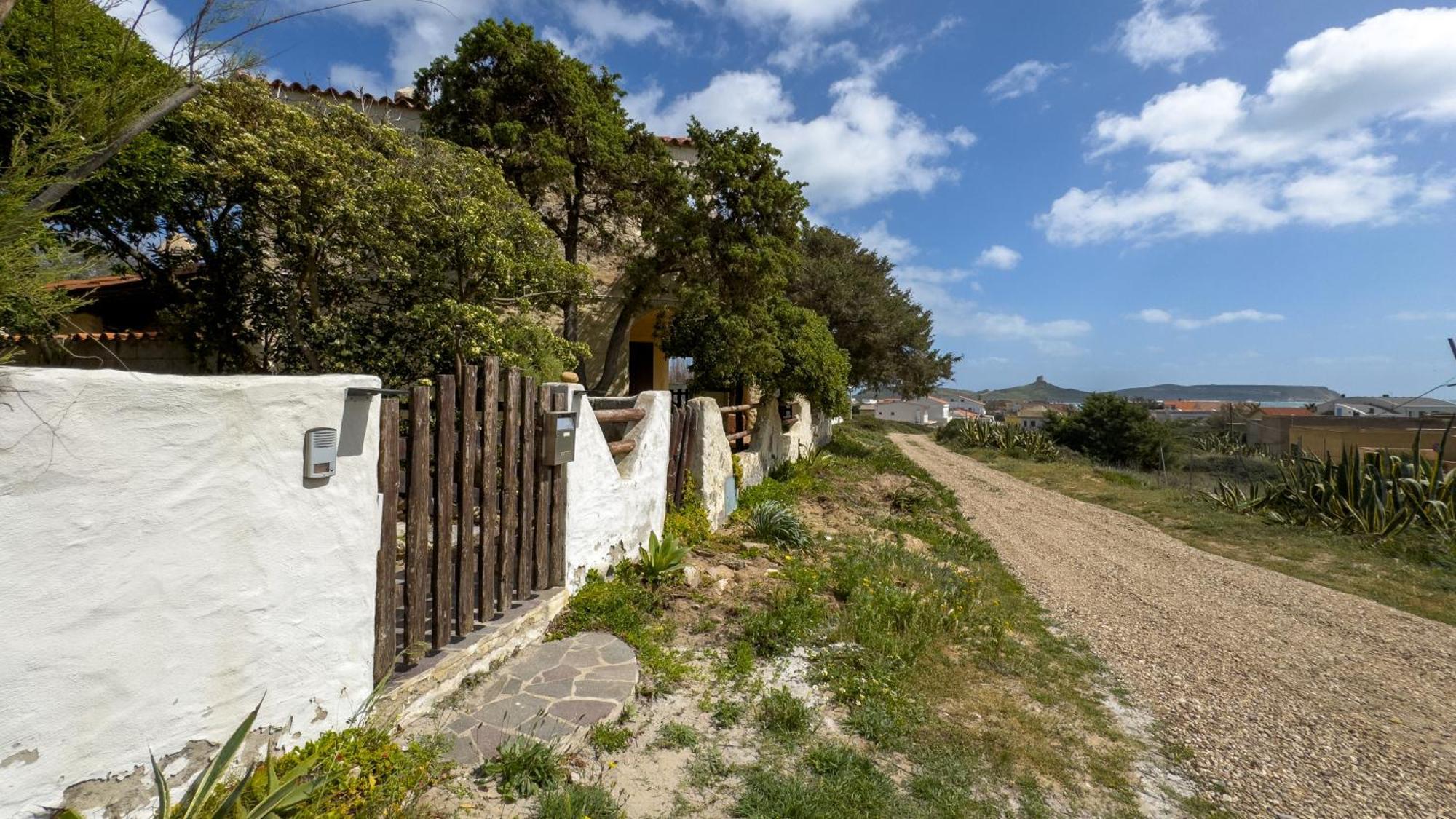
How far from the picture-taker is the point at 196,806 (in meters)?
2.30

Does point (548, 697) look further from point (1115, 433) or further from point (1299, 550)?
point (1115, 433)

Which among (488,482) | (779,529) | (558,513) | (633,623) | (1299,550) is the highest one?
(488,482)

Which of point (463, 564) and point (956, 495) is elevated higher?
point (463, 564)

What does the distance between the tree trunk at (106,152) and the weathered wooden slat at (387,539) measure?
5.06 ft

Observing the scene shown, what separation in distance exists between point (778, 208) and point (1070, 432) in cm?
2621

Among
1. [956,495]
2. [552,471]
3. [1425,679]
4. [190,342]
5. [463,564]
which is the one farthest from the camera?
[956,495]

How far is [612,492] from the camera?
558cm

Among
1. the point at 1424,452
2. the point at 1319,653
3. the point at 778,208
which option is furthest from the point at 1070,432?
the point at 1319,653

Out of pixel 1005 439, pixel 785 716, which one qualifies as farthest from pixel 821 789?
pixel 1005 439

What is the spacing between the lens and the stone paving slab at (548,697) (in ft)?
10.8

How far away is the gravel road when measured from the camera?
3.80 metres

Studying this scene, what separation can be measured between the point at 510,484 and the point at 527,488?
21 cm

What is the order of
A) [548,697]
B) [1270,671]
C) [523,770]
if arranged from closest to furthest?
[523,770], [548,697], [1270,671]

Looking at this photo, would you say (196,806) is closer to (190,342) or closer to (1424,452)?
(190,342)
